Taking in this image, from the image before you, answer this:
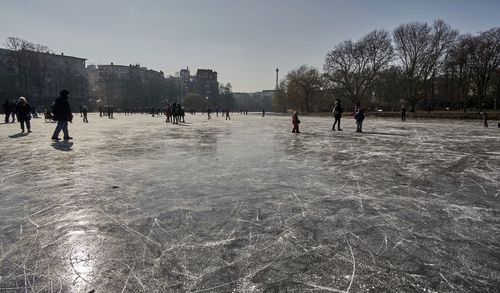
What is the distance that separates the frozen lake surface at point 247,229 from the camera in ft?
7.64

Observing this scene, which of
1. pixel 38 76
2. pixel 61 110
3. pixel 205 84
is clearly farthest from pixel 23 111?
pixel 205 84

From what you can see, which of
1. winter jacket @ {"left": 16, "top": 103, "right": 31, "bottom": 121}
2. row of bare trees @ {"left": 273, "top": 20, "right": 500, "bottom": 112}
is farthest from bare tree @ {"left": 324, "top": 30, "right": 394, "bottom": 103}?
winter jacket @ {"left": 16, "top": 103, "right": 31, "bottom": 121}

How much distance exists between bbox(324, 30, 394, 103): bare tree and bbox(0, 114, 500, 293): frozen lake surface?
47.2m

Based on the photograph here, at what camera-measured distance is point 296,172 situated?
20.6ft

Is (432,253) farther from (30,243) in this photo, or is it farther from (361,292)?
(30,243)

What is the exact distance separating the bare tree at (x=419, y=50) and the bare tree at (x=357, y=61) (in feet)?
10.5

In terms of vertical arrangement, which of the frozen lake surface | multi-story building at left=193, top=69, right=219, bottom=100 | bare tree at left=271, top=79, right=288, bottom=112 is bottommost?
the frozen lake surface

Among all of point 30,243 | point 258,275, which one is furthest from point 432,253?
point 30,243

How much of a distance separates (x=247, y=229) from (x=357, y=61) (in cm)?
5287

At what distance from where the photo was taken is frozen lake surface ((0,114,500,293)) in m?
2.33

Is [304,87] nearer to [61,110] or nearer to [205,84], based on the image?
[61,110]

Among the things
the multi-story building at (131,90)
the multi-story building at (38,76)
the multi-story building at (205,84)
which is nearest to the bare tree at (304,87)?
A: the multi-story building at (131,90)

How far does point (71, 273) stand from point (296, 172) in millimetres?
4487

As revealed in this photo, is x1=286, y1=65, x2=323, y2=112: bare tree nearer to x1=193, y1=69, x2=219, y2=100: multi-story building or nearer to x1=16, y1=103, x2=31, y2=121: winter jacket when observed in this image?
x1=16, y1=103, x2=31, y2=121: winter jacket
